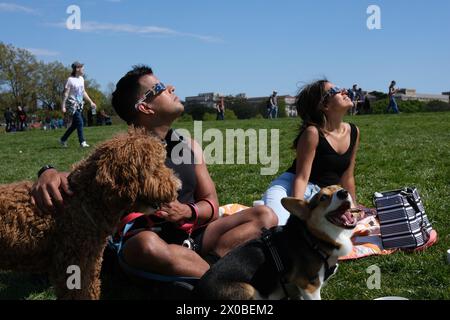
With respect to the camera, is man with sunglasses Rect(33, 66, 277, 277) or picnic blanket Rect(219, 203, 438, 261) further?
picnic blanket Rect(219, 203, 438, 261)

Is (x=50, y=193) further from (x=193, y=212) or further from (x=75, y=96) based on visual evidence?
(x=75, y=96)

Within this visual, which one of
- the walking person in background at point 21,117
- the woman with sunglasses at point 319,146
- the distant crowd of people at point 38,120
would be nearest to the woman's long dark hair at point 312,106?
the woman with sunglasses at point 319,146

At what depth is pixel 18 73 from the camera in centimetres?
6762

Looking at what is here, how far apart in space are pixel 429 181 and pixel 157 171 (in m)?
6.96

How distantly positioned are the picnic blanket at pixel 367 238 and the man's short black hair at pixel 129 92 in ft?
6.32

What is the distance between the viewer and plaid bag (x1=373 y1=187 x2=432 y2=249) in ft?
17.6

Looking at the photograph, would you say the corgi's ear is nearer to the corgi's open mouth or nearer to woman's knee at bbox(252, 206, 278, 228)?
the corgi's open mouth

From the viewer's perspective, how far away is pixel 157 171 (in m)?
3.56

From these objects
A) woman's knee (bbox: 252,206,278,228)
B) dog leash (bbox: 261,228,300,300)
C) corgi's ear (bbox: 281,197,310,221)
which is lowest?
dog leash (bbox: 261,228,300,300)

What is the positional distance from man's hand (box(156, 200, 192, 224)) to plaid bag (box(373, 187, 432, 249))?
2.48 m

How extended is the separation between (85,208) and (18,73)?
70964mm

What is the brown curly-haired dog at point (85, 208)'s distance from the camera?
346 cm

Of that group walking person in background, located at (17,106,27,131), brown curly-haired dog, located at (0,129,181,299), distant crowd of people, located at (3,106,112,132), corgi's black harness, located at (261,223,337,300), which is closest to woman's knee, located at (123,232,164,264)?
brown curly-haired dog, located at (0,129,181,299)

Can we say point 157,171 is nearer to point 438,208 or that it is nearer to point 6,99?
point 438,208
